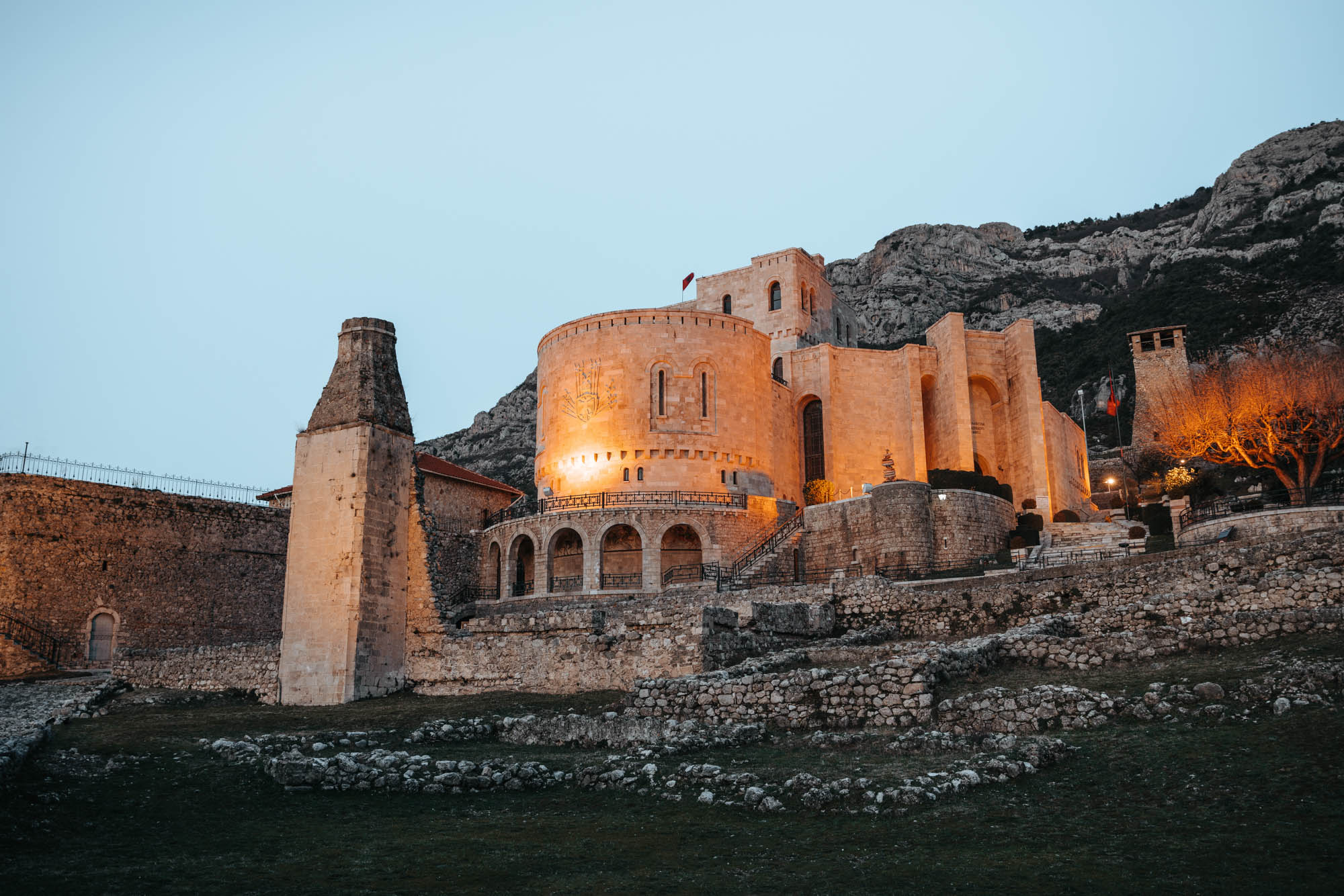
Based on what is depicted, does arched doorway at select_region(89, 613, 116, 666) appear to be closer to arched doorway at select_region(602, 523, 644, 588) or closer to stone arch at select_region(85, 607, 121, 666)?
stone arch at select_region(85, 607, 121, 666)

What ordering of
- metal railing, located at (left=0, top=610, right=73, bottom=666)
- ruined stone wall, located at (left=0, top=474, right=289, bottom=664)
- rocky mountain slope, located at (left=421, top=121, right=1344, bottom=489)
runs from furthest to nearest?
rocky mountain slope, located at (left=421, top=121, right=1344, bottom=489), ruined stone wall, located at (left=0, top=474, right=289, bottom=664), metal railing, located at (left=0, top=610, right=73, bottom=666)

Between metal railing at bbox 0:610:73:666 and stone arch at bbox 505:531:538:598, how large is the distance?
17.2 metres

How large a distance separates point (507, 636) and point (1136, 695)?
41.1 ft

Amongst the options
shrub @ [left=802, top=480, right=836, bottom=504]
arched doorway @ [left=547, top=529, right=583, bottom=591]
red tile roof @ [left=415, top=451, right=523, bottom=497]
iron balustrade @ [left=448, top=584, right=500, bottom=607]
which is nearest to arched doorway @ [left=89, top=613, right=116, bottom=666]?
iron balustrade @ [left=448, top=584, right=500, bottom=607]

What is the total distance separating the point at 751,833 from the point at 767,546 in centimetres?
3024

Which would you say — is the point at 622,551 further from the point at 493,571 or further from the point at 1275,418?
the point at 1275,418

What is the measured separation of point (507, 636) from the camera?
1988 cm

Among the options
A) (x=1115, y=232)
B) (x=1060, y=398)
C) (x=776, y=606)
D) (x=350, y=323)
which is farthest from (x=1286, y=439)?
(x=1115, y=232)

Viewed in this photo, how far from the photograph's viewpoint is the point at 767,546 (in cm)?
3847

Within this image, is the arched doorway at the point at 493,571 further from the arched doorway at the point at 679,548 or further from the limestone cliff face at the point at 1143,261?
the limestone cliff face at the point at 1143,261

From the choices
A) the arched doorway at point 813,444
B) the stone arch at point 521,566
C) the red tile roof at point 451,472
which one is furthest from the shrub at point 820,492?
the red tile roof at point 451,472

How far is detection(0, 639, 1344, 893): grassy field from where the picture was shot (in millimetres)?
6836

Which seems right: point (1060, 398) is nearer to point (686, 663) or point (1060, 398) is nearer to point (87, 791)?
point (686, 663)

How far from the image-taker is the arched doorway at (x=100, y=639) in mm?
28906
